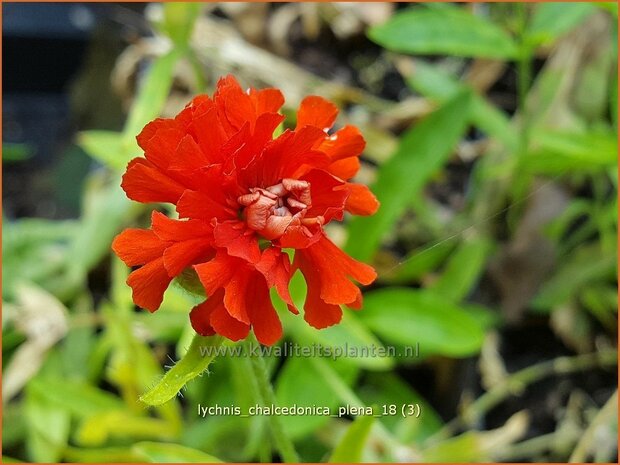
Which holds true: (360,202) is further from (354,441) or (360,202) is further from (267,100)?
(354,441)

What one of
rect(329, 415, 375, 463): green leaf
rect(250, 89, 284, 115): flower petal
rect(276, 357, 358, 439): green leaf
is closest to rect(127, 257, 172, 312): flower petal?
rect(250, 89, 284, 115): flower petal

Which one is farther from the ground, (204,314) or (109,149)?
(204,314)

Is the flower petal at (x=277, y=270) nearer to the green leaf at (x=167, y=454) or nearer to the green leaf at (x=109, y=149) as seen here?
the green leaf at (x=167, y=454)

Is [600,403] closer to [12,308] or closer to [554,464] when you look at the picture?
[554,464]

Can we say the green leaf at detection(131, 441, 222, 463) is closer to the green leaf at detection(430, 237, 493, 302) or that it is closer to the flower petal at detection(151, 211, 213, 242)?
the flower petal at detection(151, 211, 213, 242)

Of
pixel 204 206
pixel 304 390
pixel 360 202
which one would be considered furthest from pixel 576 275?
pixel 204 206

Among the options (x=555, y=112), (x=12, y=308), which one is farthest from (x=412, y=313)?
(x=12, y=308)
